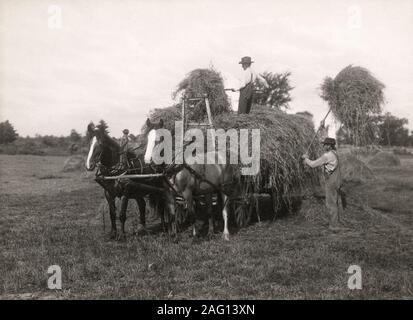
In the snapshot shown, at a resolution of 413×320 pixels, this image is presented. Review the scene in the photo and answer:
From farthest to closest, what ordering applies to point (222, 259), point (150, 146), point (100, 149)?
point (100, 149)
point (150, 146)
point (222, 259)

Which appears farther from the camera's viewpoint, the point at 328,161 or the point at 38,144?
the point at 38,144

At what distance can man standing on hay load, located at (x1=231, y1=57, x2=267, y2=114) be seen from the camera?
423 inches

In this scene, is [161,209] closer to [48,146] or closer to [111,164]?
[111,164]

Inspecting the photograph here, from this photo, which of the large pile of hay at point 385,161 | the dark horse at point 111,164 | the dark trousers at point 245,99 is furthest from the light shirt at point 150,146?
the large pile of hay at point 385,161

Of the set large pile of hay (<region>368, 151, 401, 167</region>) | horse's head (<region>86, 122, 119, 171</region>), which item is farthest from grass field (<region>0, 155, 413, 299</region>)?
large pile of hay (<region>368, 151, 401, 167</region>)

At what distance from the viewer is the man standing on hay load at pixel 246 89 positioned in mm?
10750

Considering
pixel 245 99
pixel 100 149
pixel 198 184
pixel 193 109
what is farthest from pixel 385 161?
pixel 100 149

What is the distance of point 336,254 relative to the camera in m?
7.56

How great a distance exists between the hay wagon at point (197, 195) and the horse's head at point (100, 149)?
1.17 ft

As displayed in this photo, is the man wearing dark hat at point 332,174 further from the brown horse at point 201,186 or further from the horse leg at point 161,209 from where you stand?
the horse leg at point 161,209

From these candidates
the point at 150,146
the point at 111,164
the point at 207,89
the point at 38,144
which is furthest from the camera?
the point at 38,144

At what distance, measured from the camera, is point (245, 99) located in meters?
10.8

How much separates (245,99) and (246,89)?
254 mm
